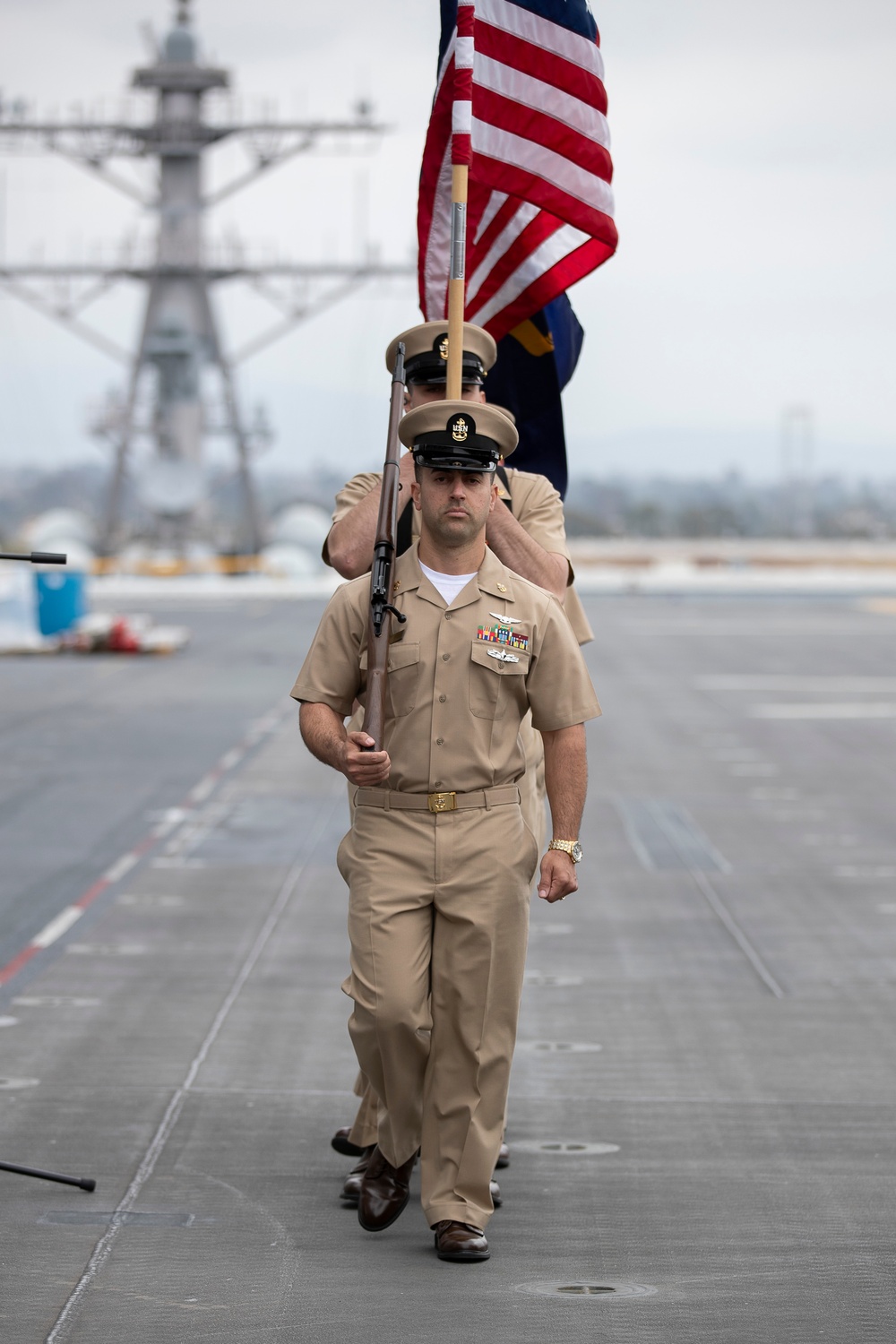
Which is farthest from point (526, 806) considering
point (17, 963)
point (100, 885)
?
point (100, 885)

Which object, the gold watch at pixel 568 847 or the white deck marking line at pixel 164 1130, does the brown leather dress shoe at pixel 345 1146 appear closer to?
the white deck marking line at pixel 164 1130

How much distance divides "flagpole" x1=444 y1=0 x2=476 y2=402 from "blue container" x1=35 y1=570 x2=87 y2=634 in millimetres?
23015

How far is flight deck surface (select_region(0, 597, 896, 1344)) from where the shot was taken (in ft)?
13.0

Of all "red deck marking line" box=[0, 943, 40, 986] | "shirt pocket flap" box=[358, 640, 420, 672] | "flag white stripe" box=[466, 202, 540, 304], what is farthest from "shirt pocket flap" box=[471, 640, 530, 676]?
"red deck marking line" box=[0, 943, 40, 986]

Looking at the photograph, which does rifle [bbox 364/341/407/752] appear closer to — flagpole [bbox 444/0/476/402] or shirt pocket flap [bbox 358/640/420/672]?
shirt pocket flap [bbox 358/640/420/672]

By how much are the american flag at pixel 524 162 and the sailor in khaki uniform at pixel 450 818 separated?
1.52 metres

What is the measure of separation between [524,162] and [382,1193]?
322 cm

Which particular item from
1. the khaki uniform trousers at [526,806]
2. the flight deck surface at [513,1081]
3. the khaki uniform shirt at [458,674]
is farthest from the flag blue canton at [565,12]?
the flight deck surface at [513,1081]

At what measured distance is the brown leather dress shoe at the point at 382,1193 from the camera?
435 cm

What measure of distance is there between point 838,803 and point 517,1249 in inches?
335

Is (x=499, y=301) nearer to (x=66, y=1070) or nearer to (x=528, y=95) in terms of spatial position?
(x=528, y=95)

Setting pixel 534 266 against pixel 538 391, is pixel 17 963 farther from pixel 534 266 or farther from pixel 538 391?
pixel 534 266

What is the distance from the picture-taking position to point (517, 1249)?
427cm

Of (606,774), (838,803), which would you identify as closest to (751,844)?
(838,803)
